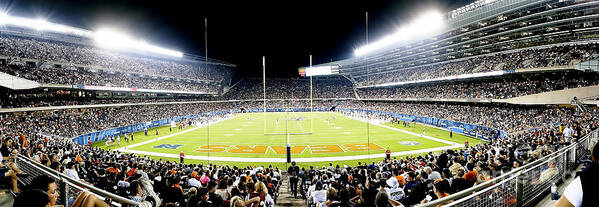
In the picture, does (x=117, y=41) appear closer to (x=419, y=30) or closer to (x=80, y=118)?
(x=80, y=118)

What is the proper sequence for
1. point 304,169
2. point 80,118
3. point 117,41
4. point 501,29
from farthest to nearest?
point 117,41 < point 501,29 < point 80,118 < point 304,169

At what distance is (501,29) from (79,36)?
250ft

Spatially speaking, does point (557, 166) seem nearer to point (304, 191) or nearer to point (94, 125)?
point (304, 191)

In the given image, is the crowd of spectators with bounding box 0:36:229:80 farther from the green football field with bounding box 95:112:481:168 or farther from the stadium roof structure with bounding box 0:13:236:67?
the green football field with bounding box 95:112:481:168

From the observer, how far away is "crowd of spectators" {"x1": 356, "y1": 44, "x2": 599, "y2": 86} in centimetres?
2928

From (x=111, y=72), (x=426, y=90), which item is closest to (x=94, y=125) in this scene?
(x=111, y=72)

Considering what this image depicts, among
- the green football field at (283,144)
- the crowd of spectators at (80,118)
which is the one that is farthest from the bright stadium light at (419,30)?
the crowd of spectators at (80,118)

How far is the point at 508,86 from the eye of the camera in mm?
35312

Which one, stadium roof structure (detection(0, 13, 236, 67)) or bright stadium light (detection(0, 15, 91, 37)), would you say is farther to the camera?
stadium roof structure (detection(0, 13, 236, 67))

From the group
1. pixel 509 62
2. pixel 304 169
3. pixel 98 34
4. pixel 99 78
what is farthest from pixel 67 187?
pixel 98 34

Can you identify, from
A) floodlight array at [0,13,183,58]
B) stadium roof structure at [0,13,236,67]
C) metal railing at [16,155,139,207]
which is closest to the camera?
metal railing at [16,155,139,207]

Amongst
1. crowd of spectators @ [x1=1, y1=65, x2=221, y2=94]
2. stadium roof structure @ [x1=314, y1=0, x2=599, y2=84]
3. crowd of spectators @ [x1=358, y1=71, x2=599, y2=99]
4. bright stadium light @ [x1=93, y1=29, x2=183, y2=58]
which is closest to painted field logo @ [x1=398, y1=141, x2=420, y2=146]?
crowd of spectators @ [x1=358, y1=71, x2=599, y2=99]

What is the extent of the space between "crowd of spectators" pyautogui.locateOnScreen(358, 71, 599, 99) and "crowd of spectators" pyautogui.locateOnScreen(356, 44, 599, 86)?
206cm

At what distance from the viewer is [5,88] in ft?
91.5
